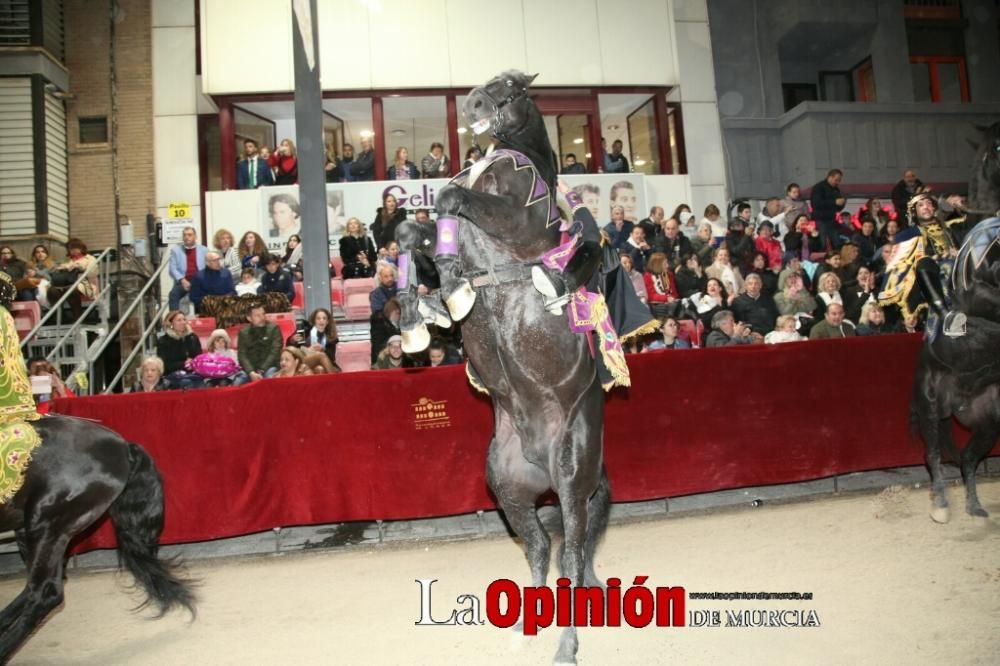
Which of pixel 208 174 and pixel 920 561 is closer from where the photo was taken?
pixel 920 561

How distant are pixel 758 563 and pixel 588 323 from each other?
2.82 m

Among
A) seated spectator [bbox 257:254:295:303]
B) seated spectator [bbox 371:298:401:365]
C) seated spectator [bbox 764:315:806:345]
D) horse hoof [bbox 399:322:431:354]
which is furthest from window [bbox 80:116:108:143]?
horse hoof [bbox 399:322:431:354]

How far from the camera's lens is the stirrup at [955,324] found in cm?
656

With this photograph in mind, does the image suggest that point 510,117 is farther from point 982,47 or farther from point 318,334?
point 982,47

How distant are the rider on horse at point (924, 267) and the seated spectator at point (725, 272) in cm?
446

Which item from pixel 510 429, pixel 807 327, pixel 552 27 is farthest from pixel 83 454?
pixel 552 27

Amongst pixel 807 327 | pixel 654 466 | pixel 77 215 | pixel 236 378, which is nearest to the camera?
pixel 654 466

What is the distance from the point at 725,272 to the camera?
1205 cm

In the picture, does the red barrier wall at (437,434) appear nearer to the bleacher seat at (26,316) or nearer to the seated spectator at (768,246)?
the seated spectator at (768,246)

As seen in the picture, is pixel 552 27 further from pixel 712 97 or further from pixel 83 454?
pixel 83 454

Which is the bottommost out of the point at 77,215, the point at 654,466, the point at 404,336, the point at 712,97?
the point at 654,466

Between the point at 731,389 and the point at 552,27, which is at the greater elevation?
the point at 552,27

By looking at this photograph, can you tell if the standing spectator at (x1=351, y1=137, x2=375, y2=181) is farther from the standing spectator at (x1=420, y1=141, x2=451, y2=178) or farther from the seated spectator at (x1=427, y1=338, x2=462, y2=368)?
the seated spectator at (x1=427, y1=338, x2=462, y2=368)

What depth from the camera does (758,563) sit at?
584 centimetres
